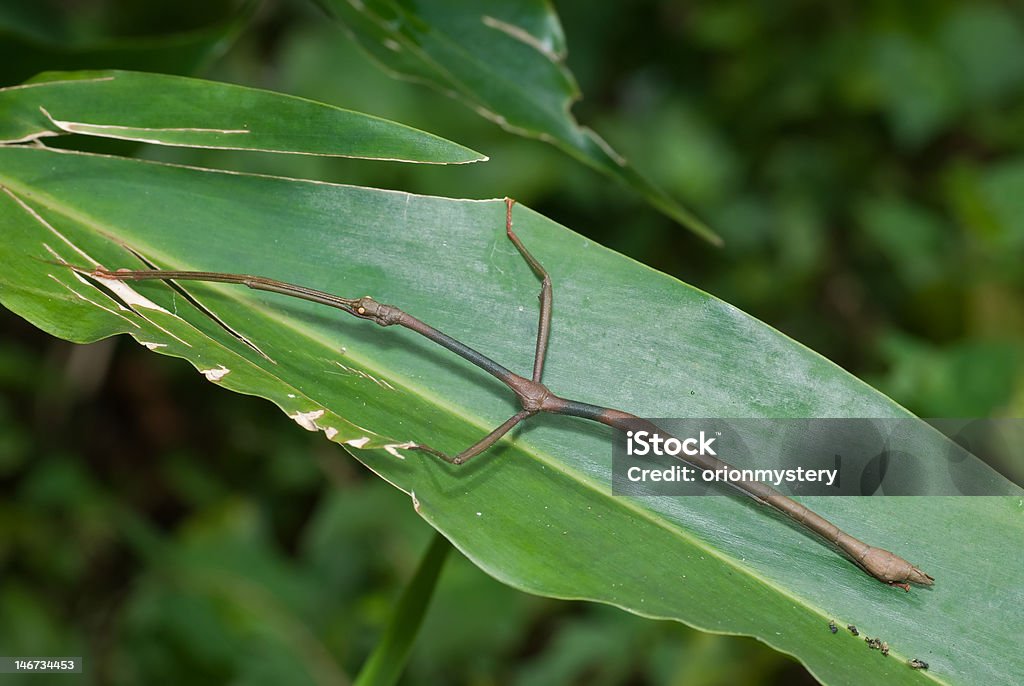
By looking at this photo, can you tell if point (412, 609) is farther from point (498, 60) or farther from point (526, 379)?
point (498, 60)

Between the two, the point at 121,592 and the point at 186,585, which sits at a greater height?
the point at 186,585

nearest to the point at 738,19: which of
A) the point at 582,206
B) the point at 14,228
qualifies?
the point at 582,206

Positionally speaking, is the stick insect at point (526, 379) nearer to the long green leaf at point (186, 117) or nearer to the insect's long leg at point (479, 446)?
the insect's long leg at point (479, 446)

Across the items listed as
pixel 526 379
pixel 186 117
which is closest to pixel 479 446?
pixel 526 379

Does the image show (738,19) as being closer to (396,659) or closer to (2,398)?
(396,659)

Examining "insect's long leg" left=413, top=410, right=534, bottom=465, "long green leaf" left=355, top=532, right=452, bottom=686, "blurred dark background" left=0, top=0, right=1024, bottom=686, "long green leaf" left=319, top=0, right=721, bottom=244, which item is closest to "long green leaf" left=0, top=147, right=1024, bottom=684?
"insect's long leg" left=413, top=410, right=534, bottom=465

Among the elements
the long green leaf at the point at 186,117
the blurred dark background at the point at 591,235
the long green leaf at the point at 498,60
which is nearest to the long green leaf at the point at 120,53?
the long green leaf at the point at 498,60

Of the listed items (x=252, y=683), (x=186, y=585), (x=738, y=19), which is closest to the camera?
(x=252, y=683)
